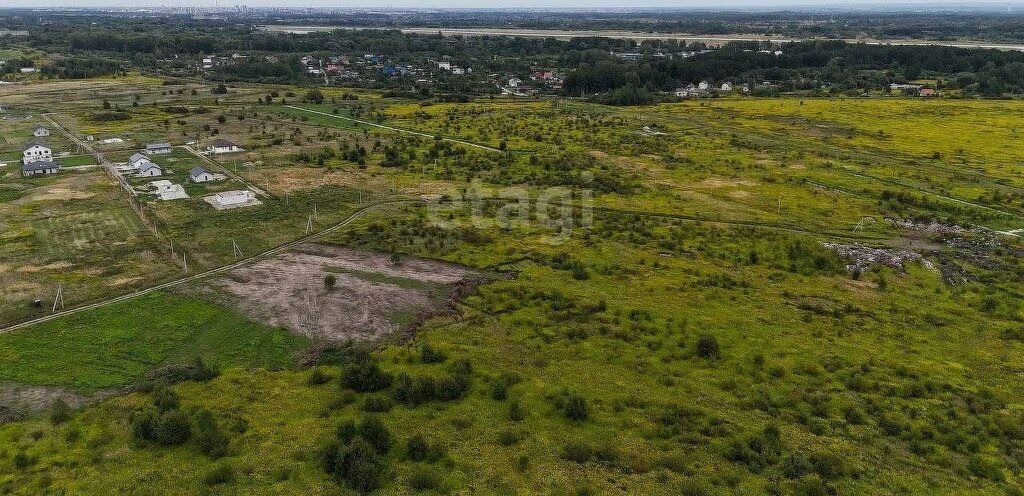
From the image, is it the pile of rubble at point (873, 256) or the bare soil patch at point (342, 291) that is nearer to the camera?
the bare soil patch at point (342, 291)

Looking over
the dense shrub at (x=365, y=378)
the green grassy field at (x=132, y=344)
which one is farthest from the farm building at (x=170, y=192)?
the dense shrub at (x=365, y=378)

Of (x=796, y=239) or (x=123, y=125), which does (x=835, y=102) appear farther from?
(x=123, y=125)

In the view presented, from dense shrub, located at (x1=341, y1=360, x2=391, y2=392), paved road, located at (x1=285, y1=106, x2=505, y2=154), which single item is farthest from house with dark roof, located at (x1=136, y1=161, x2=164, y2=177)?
dense shrub, located at (x1=341, y1=360, x2=391, y2=392)

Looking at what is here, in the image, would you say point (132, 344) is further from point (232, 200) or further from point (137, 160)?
point (137, 160)

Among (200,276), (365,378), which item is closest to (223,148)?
(200,276)

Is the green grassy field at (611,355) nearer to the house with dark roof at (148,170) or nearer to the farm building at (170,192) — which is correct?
the farm building at (170,192)

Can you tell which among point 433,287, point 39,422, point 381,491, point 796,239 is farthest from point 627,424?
point 796,239

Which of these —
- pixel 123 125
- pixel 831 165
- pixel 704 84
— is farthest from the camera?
pixel 704 84
